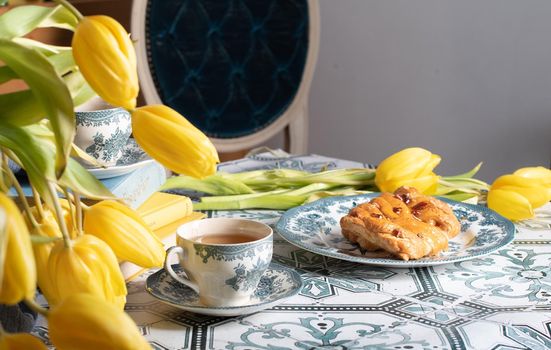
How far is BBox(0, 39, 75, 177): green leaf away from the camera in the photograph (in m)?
0.47

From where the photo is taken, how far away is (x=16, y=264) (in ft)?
1.24

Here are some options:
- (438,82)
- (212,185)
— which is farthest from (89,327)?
(438,82)

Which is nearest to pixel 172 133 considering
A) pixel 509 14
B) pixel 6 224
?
pixel 6 224

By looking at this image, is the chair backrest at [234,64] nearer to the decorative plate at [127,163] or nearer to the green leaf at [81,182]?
the decorative plate at [127,163]

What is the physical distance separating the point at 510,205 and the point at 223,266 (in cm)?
55

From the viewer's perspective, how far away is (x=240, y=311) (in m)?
0.82

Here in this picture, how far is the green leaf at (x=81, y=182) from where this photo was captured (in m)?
0.51

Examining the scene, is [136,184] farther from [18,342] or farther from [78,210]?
[18,342]

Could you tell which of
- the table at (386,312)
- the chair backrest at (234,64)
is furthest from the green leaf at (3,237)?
the chair backrest at (234,64)

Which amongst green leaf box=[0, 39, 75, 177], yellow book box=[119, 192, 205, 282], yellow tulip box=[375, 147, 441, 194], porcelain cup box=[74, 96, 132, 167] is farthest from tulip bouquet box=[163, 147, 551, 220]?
green leaf box=[0, 39, 75, 177]

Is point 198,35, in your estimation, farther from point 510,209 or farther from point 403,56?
point 510,209

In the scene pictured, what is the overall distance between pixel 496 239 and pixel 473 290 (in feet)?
0.57

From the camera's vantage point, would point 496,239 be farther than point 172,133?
Yes

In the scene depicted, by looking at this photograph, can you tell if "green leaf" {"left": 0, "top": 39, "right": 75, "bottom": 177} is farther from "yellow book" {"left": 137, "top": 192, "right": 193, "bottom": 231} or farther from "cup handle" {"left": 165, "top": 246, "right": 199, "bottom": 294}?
"yellow book" {"left": 137, "top": 192, "right": 193, "bottom": 231}
